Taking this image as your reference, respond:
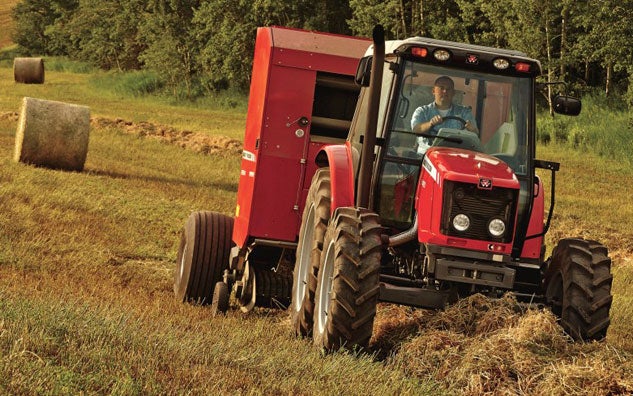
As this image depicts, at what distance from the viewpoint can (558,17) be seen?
35156mm

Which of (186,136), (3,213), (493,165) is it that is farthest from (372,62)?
(186,136)

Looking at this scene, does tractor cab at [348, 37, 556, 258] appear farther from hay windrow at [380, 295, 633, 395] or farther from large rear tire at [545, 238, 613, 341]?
hay windrow at [380, 295, 633, 395]

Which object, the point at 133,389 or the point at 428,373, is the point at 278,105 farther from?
the point at 133,389

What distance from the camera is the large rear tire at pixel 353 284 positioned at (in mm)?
6785

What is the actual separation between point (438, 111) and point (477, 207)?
0.96 m

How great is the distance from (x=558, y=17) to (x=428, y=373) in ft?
98.9

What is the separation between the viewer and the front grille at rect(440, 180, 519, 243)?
7086 mm

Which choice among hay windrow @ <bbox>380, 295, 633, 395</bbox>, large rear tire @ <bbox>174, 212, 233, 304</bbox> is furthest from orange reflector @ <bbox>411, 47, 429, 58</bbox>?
large rear tire @ <bbox>174, 212, 233, 304</bbox>

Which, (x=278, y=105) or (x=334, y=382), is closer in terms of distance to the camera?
(x=334, y=382)

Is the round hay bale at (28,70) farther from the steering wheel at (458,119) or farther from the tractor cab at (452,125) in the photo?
the steering wheel at (458,119)

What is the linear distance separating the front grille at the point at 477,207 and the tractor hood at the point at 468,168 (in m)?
0.06

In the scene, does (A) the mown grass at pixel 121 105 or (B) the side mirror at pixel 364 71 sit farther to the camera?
(A) the mown grass at pixel 121 105

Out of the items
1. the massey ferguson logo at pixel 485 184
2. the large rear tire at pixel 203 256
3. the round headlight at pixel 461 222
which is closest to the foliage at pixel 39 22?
the large rear tire at pixel 203 256

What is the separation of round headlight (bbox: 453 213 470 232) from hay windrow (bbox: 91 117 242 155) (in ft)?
56.4
